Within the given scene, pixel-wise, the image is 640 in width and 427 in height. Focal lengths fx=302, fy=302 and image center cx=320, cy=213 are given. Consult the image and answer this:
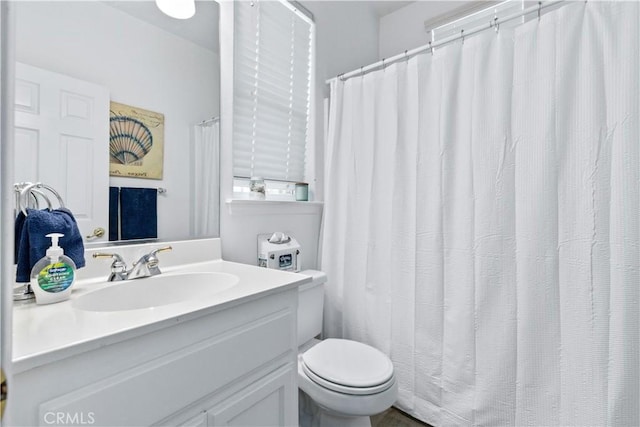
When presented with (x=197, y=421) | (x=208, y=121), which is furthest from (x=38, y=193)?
(x=197, y=421)

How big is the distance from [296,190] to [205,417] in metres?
1.26

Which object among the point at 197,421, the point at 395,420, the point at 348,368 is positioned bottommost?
the point at 395,420

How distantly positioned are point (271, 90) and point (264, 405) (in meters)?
1.47

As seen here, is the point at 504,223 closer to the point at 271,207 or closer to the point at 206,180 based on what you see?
the point at 271,207

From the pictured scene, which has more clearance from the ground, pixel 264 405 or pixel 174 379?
pixel 174 379

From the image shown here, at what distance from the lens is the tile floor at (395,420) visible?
4.95ft

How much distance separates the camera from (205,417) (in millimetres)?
726

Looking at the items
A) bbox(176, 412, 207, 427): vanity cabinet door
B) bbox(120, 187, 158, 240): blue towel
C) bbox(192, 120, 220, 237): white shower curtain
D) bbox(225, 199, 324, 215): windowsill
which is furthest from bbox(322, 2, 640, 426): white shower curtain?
bbox(176, 412, 207, 427): vanity cabinet door

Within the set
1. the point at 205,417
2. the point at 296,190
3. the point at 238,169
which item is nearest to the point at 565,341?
the point at 205,417

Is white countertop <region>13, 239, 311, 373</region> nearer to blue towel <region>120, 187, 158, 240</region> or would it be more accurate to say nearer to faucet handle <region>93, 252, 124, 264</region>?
Result: faucet handle <region>93, 252, 124, 264</region>

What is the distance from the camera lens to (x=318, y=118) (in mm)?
1925

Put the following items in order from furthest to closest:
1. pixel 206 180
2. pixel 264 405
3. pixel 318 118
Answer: pixel 318 118 → pixel 206 180 → pixel 264 405

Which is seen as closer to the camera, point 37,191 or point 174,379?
point 174,379

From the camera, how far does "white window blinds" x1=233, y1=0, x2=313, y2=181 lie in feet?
4.93
